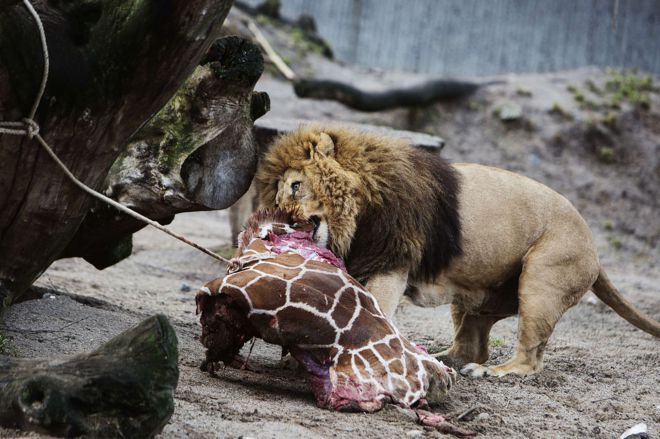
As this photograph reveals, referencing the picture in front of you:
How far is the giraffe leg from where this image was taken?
186 inches

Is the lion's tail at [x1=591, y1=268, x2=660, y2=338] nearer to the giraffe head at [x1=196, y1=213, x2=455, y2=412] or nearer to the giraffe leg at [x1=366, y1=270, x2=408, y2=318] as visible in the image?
the giraffe leg at [x1=366, y1=270, x2=408, y2=318]

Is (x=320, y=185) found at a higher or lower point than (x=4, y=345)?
higher

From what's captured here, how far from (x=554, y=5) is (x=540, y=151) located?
11.2ft

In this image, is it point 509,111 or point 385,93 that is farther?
point 509,111

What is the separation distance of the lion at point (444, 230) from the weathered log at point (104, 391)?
80.3 inches

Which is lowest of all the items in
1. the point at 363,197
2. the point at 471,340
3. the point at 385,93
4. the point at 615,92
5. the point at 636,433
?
the point at 471,340

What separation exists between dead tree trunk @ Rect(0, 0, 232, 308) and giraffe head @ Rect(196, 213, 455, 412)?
90 centimetres

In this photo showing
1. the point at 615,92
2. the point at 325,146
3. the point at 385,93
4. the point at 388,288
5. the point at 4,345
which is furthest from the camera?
the point at 615,92

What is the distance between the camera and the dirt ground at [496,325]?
3.64 meters

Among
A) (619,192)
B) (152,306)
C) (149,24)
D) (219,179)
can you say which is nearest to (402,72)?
(619,192)

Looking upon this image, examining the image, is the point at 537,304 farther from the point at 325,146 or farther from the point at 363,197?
the point at 325,146

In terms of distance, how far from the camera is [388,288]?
4777 millimetres

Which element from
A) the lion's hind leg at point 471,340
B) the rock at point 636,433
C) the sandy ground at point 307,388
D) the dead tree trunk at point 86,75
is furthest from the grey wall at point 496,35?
the dead tree trunk at point 86,75

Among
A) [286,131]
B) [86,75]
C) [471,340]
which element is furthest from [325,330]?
[286,131]
